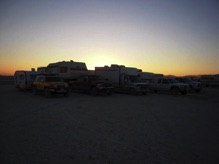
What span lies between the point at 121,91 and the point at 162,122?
14.0 metres

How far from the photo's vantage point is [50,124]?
734cm

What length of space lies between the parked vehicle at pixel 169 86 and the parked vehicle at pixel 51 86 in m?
11.7

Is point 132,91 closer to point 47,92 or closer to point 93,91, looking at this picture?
point 93,91

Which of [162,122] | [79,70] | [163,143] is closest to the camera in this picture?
[163,143]

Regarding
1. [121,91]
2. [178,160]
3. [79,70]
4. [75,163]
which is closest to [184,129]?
→ [178,160]

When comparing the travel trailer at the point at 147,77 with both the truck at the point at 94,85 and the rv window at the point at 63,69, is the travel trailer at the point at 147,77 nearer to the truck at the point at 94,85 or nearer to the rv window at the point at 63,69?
the truck at the point at 94,85

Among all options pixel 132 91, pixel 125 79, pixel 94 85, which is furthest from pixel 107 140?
pixel 125 79

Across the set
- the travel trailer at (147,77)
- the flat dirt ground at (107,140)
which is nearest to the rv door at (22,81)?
the flat dirt ground at (107,140)

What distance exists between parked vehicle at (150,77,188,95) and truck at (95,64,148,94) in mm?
2629

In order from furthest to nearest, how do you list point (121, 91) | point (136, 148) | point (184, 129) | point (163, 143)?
point (121, 91), point (184, 129), point (163, 143), point (136, 148)

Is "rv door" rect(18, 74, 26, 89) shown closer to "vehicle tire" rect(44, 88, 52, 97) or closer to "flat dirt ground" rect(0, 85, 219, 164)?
"vehicle tire" rect(44, 88, 52, 97)

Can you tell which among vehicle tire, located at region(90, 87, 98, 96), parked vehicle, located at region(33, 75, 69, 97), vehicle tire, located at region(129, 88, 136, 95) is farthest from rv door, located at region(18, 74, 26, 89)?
vehicle tire, located at region(129, 88, 136, 95)

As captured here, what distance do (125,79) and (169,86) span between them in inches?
211

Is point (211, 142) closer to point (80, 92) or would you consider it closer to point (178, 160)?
point (178, 160)
